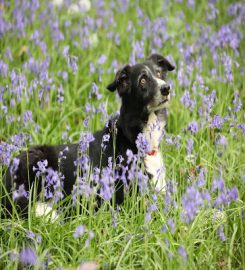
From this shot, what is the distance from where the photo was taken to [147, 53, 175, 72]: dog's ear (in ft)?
17.9

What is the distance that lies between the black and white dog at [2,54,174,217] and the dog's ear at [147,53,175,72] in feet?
0.77

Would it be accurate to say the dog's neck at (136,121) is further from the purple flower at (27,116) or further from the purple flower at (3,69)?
the purple flower at (3,69)

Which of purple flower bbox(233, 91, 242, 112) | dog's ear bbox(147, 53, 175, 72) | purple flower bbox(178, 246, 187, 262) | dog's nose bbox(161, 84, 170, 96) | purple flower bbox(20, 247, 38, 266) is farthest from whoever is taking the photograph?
dog's ear bbox(147, 53, 175, 72)

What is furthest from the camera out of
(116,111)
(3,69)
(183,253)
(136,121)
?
(116,111)

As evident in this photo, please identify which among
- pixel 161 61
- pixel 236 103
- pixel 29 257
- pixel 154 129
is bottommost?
pixel 29 257

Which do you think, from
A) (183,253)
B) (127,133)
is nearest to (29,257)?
(183,253)

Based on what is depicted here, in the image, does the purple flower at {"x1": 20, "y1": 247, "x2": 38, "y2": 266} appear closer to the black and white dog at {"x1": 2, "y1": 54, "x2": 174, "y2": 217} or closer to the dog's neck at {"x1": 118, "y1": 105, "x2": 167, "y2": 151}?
the black and white dog at {"x1": 2, "y1": 54, "x2": 174, "y2": 217}

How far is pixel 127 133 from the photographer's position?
5.00 m

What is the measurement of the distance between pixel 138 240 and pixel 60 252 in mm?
536

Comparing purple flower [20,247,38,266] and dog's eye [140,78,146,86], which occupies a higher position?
dog's eye [140,78,146,86]

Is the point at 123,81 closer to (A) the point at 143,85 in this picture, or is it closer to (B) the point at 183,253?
(A) the point at 143,85

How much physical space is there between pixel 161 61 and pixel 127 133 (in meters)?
0.98

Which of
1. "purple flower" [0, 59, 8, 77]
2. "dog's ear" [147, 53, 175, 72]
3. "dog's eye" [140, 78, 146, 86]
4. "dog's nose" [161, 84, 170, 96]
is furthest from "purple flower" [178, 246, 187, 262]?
"purple flower" [0, 59, 8, 77]

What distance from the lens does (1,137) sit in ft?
18.0
